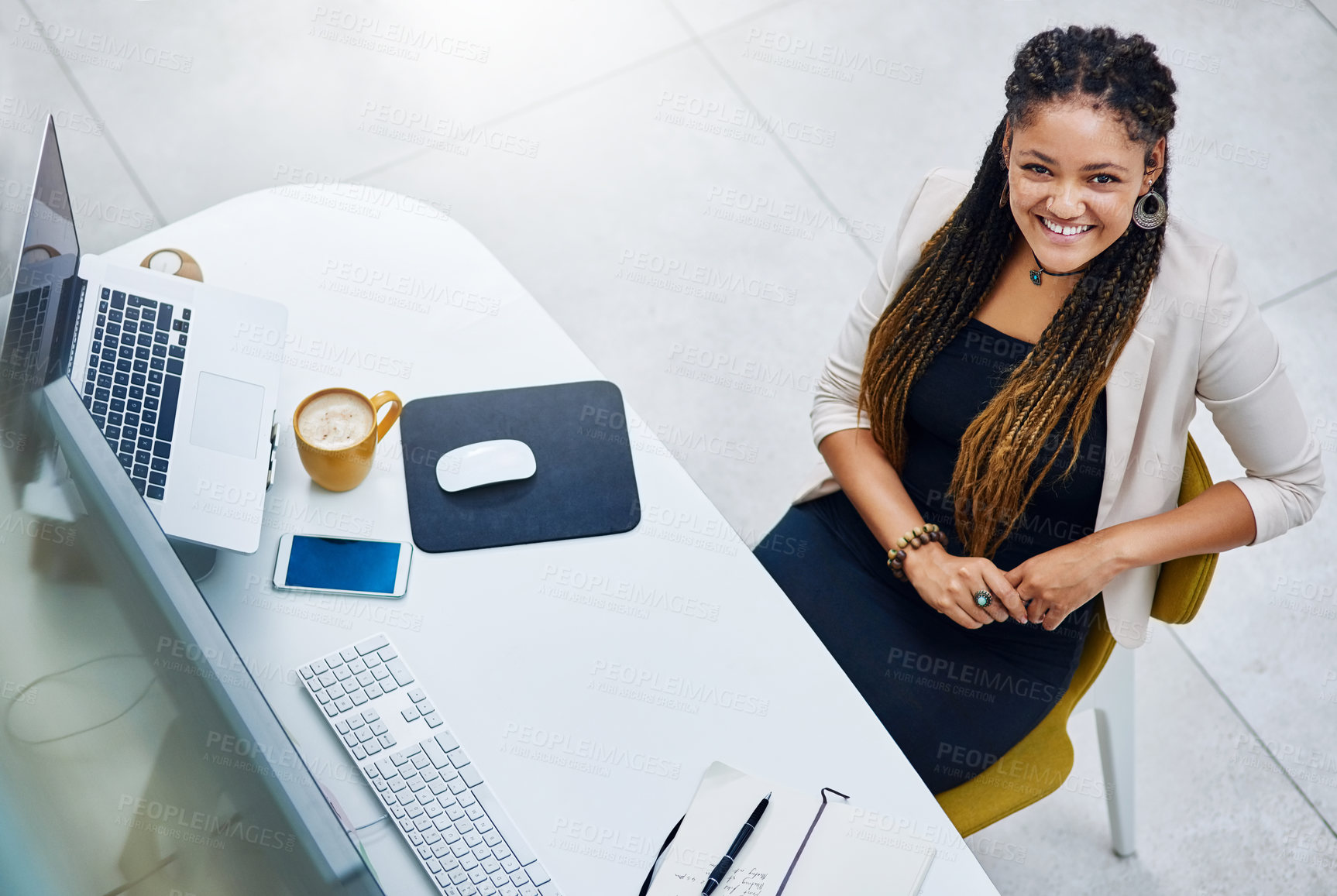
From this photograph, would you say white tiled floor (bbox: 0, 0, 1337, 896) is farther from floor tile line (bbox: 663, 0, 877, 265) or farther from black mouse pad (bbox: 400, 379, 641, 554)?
black mouse pad (bbox: 400, 379, 641, 554)

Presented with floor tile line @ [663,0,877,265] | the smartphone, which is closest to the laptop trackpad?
the smartphone

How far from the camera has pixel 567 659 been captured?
1.35 m

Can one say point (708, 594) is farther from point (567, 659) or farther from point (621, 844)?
point (621, 844)

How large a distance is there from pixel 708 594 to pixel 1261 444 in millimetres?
761

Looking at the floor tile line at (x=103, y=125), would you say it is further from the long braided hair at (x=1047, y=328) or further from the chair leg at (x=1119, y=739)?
the chair leg at (x=1119, y=739)

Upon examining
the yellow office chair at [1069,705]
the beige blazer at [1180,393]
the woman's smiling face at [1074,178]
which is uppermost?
the woman's smiling face at [1074,178]

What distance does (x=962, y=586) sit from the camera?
60.9 inches

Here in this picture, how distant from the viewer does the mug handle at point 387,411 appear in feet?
4.78

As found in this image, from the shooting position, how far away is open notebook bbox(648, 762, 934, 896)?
1191 millimetres

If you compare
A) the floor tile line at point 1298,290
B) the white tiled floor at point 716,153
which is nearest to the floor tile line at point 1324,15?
the white tiled floor at point 716,153

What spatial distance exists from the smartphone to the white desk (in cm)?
2

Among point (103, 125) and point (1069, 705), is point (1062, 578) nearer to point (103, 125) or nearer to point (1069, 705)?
point (1069, 705)

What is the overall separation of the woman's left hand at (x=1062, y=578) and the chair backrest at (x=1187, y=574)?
4.3 inches

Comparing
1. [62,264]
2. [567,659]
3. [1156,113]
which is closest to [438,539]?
[567,659]
